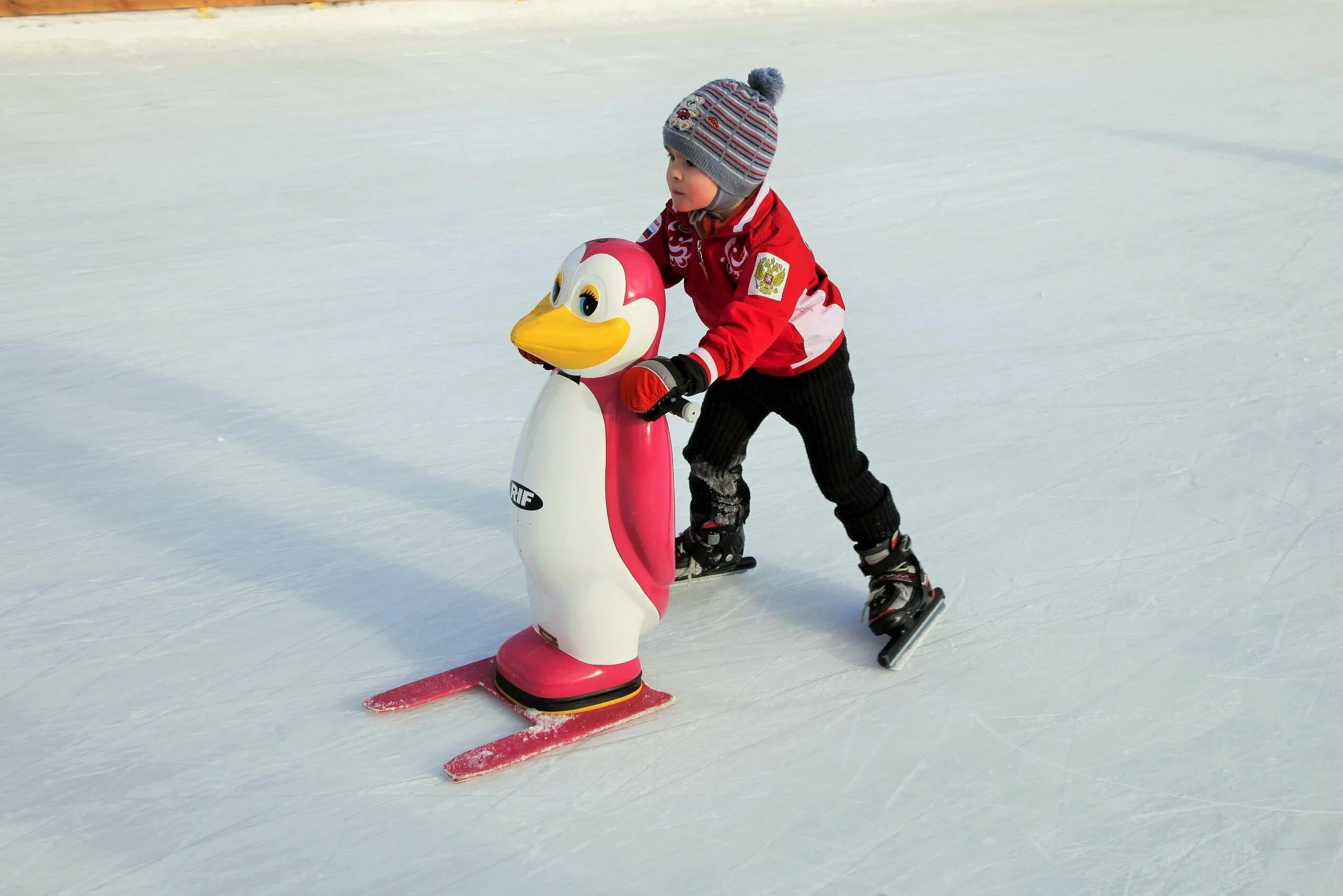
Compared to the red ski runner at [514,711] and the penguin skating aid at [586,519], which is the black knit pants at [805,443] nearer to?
the penguin skating aid at [586,519]

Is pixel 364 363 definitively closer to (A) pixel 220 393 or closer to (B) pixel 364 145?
(A) pixel 220 393

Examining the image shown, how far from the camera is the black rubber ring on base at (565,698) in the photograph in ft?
6.50

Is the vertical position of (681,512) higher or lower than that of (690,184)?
lower

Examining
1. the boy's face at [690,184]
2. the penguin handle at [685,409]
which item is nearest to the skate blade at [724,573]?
the penguin handle at [685,409]

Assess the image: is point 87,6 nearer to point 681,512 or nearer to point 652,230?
point 681,512

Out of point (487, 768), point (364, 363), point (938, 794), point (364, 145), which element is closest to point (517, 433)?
point (364, 363)

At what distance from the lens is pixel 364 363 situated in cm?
337

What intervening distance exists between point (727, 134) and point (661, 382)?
41 cm

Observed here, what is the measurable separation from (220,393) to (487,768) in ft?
5.60

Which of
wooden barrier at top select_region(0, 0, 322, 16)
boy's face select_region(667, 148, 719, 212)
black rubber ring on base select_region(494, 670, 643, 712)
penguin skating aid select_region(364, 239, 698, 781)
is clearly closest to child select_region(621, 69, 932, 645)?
boy's face select_region(667, 148, 719, 212)

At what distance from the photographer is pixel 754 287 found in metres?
1.88

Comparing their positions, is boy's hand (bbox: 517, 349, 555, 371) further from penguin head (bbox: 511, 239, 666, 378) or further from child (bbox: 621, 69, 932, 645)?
child (bbox: 621, 69, 932, 645)

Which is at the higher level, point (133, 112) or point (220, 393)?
point (133, 112)

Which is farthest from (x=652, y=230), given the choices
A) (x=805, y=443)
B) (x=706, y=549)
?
(x=706, y=549)
